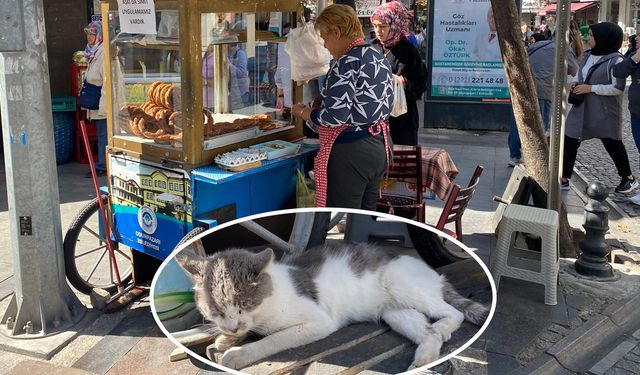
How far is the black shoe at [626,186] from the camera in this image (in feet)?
24.2

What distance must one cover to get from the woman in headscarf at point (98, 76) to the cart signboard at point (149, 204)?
2.54 meters

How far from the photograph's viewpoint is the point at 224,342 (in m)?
1.45

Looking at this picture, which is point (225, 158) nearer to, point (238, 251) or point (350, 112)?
point (350, 112)

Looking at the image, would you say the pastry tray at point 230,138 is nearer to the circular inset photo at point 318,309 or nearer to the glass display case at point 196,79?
the glass display case at point 196,79

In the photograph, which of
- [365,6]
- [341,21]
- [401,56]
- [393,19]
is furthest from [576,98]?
[365,6]

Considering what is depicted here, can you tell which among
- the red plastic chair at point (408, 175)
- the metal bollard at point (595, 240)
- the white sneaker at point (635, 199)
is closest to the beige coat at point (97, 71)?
the red plastic chair at point (408, 175)

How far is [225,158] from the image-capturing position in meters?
3.78

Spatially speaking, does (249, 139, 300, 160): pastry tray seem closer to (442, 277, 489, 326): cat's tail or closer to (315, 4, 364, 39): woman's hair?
(315, 4, 364, 39): woman's hair

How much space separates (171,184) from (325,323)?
8.47 feet

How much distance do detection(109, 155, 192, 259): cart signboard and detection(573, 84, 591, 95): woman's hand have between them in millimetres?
4890

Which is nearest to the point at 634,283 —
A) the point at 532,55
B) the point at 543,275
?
the point at 543,275

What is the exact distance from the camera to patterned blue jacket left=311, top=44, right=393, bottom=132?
351 cm

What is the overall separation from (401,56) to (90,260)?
298 cm

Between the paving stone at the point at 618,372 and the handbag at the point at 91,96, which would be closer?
the paving stone at the point at 618,372
